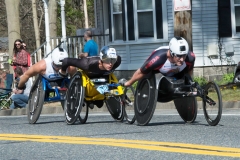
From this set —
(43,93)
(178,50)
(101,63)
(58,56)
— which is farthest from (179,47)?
(43,93)

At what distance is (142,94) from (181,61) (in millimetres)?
1098

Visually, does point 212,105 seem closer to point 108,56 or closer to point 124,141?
point 124,141

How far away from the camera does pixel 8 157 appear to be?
9.39 m

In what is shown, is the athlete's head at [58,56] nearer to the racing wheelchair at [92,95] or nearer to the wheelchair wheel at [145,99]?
the racing wheelchair at [92,95]

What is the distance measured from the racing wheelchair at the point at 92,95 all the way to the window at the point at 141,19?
44.4ft

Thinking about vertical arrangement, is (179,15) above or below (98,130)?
above

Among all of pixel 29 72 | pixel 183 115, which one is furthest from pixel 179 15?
pixel 183 115

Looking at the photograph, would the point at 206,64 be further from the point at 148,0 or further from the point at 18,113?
the point at 18,113

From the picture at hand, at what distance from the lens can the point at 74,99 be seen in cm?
1330

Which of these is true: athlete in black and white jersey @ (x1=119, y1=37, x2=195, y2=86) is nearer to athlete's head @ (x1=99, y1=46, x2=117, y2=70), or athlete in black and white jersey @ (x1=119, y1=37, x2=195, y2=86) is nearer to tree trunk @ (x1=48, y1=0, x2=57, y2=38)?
athlete's head @ (x1=99, y1=46, x2=117, y2=70)

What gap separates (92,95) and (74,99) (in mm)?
322

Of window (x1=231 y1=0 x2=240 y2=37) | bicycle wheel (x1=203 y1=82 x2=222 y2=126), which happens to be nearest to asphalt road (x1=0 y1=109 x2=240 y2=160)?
bicycle wheel (x1=203 y1=82 x2=222 y2=126)

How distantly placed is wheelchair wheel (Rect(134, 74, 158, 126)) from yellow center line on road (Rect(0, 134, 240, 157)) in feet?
5.08

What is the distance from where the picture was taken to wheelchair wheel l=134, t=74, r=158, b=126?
39.2 ft
